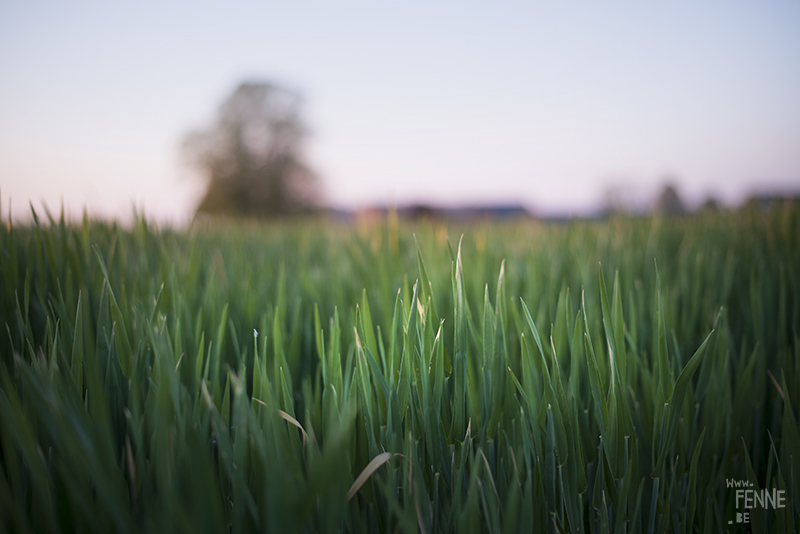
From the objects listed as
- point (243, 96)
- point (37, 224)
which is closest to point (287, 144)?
point (243, 96)

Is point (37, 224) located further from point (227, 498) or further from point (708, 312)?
point (708, 312)

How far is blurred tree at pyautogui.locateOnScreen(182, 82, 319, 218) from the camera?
1509 cm

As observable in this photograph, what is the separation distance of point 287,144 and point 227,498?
16862 mm

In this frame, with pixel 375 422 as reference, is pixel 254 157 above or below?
above

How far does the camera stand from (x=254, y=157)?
15.4m

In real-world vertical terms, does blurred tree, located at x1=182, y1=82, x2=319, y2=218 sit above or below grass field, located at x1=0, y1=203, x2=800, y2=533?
above

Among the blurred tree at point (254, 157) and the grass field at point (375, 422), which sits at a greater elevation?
the blurred tree at point (254, 157)

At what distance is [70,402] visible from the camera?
393mm

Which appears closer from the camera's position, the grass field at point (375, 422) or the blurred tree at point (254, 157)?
the grass field at point (375, 422)

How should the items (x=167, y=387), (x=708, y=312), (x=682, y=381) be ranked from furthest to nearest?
(x=708, y=312)
(x=682, y=381)
(x=167, y=387)

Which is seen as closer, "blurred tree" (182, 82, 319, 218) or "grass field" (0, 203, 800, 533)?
"grass field" (0, 203, 800, 533)

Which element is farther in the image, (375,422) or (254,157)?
(254,157)

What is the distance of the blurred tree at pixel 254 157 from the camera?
1509 centimetres

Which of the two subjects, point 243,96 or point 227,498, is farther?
point 243,96
